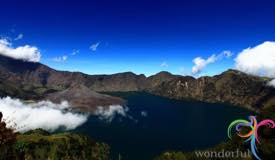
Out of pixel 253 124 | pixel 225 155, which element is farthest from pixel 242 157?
pixel 253 124

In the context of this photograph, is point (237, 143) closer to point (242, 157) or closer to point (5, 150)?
point (242, 157)

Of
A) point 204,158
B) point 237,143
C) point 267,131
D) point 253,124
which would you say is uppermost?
point 253,124

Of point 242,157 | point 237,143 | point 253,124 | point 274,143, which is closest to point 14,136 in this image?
point 253,124

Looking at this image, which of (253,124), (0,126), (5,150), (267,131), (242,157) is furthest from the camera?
(267,131)

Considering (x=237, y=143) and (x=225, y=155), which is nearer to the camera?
(x=225, y=155)

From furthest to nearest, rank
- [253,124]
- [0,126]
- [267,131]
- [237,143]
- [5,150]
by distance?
1. [237,143]
2. [267,131]
3. [253,124]
4. [5,150]
5. [0,126]

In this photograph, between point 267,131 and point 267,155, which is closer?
point 267,155

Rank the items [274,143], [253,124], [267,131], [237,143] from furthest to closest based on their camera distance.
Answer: [237,143]
[267,131]
[274,143]
[253,124]

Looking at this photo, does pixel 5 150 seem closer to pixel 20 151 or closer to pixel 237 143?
pixel 20 151

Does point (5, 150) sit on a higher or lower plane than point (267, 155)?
higher
